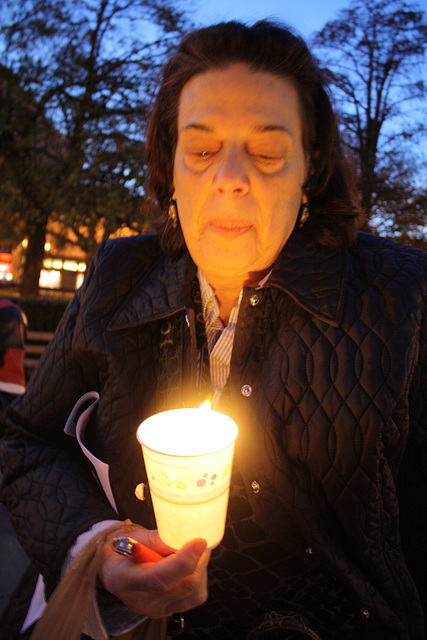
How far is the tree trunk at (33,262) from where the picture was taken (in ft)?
43.3

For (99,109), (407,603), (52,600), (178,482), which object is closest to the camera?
(178,482)

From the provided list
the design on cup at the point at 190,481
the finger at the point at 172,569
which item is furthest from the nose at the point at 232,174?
the finger at the point at 172,569

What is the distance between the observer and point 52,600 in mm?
1360

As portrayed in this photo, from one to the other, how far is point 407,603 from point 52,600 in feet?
3.94

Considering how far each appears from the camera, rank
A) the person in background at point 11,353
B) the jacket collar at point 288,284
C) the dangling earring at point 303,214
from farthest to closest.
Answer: the person in background at point 11,353
the dangling earring at point 303,214
the jacket collar at point 288,284

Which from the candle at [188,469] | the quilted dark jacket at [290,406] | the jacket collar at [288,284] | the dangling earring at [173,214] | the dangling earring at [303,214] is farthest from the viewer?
the dangling earring at [173,214]

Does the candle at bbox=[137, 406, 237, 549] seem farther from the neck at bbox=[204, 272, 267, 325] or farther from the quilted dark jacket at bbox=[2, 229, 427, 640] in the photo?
the neck at bbox=[204, 272, 267, 325]

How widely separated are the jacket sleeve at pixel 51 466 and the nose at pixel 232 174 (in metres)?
0.77

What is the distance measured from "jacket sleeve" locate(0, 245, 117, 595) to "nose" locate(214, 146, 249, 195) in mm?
772

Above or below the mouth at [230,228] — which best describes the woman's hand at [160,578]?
below

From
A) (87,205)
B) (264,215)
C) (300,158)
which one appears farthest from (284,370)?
(87,205)

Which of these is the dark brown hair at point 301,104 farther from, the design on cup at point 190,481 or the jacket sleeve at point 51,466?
the design on cup at point 190,481

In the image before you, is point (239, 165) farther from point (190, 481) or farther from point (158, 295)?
point (190, 481)

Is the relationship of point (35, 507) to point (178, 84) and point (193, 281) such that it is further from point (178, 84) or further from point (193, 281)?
point (178, 84)
